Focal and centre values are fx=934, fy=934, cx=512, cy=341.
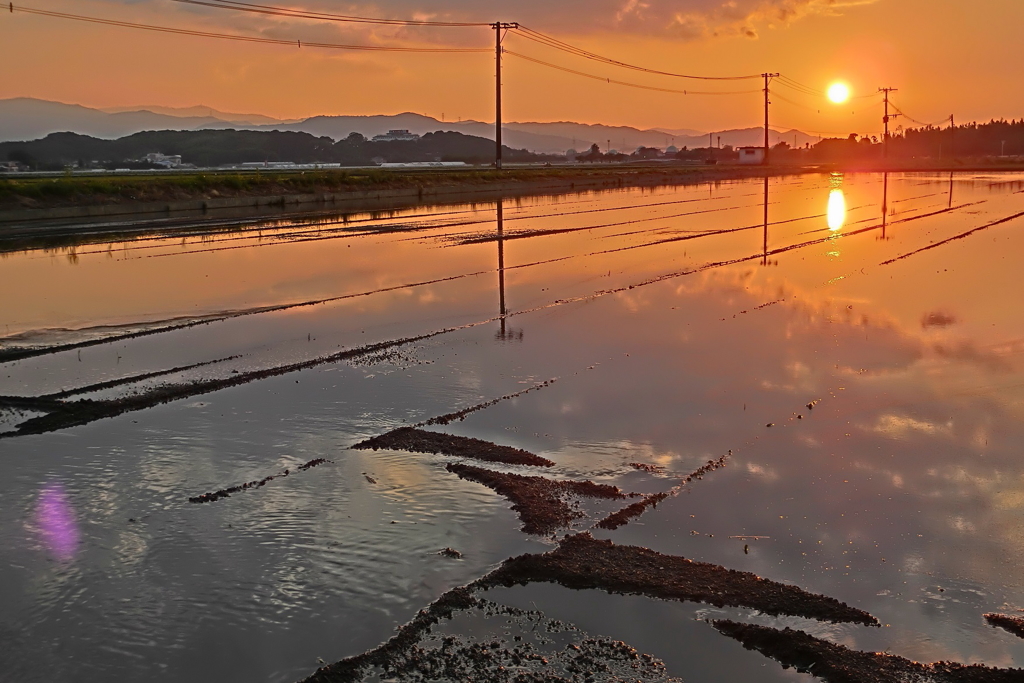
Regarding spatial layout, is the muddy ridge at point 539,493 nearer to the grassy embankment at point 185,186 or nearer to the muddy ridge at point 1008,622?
the muddy ridge at point 1008,622

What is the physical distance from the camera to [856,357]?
12.9m

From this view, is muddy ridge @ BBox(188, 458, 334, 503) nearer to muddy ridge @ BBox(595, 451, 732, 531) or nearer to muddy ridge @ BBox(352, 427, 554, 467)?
muddy ridge @ BBox(352, 427, 554, 467)

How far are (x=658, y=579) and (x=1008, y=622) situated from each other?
7.05 feet

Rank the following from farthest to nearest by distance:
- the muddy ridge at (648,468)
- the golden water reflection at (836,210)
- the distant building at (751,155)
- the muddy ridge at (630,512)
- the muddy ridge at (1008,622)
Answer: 1. the distant building at (751,155)
2. the golden water reflection at (836,210)
3. the muddy ridge at (648,468)
4. the muddy ridge at (630,512)
5. the muddy ridge at (1008,622)

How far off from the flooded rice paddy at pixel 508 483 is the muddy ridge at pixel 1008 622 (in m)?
0.03

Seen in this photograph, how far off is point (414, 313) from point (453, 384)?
5.41 meters

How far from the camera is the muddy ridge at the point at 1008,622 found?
5668mm

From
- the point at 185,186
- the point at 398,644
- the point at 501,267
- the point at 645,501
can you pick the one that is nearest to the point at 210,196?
the point at 185,186

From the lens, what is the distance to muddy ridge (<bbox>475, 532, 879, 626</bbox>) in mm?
5957

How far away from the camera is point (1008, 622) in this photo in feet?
18.9

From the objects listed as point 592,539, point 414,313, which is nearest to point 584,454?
point 592,539

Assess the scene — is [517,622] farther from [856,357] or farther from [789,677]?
[856,357]

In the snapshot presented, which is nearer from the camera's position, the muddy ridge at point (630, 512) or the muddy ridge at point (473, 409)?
the muddy ridge at point (630, 512)

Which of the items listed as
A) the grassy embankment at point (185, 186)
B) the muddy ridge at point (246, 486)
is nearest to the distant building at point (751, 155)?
the grassy embankment at point (185, 186)
